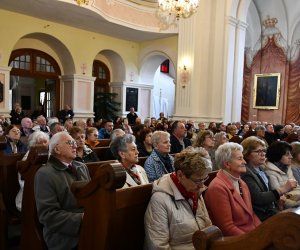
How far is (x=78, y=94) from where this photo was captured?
11805 millimetres

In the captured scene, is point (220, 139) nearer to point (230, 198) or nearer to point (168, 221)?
point (230, 198)

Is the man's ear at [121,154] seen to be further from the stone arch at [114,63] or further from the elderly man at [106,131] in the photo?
the stone arch at [114,63]

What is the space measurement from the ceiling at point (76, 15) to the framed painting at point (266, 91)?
5.26 m

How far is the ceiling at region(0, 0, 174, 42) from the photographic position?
9141 mm

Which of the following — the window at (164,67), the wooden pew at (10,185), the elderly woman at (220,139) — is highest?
the window at (164,67)

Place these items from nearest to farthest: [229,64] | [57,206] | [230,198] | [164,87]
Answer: [57,206] → [230,198] → [229,64] → [164,87]

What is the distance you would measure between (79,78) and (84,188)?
10288 mm

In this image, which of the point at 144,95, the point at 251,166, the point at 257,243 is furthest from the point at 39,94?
the point at 257,243

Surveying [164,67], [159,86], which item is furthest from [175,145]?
[164,67]

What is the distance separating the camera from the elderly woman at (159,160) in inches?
130

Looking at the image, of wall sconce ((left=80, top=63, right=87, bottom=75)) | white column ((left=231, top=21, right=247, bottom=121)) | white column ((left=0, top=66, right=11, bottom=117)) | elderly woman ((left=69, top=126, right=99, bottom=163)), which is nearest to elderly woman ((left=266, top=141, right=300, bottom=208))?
elderly woman ((left=69, top=126, right=99, bottom=163))

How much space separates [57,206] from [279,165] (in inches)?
91.8

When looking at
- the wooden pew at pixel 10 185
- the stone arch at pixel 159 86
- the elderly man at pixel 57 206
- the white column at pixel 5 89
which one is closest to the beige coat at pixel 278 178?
the elderly man at pixel 57 206

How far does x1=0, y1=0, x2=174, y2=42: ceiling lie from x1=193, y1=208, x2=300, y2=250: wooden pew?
29.3ft
